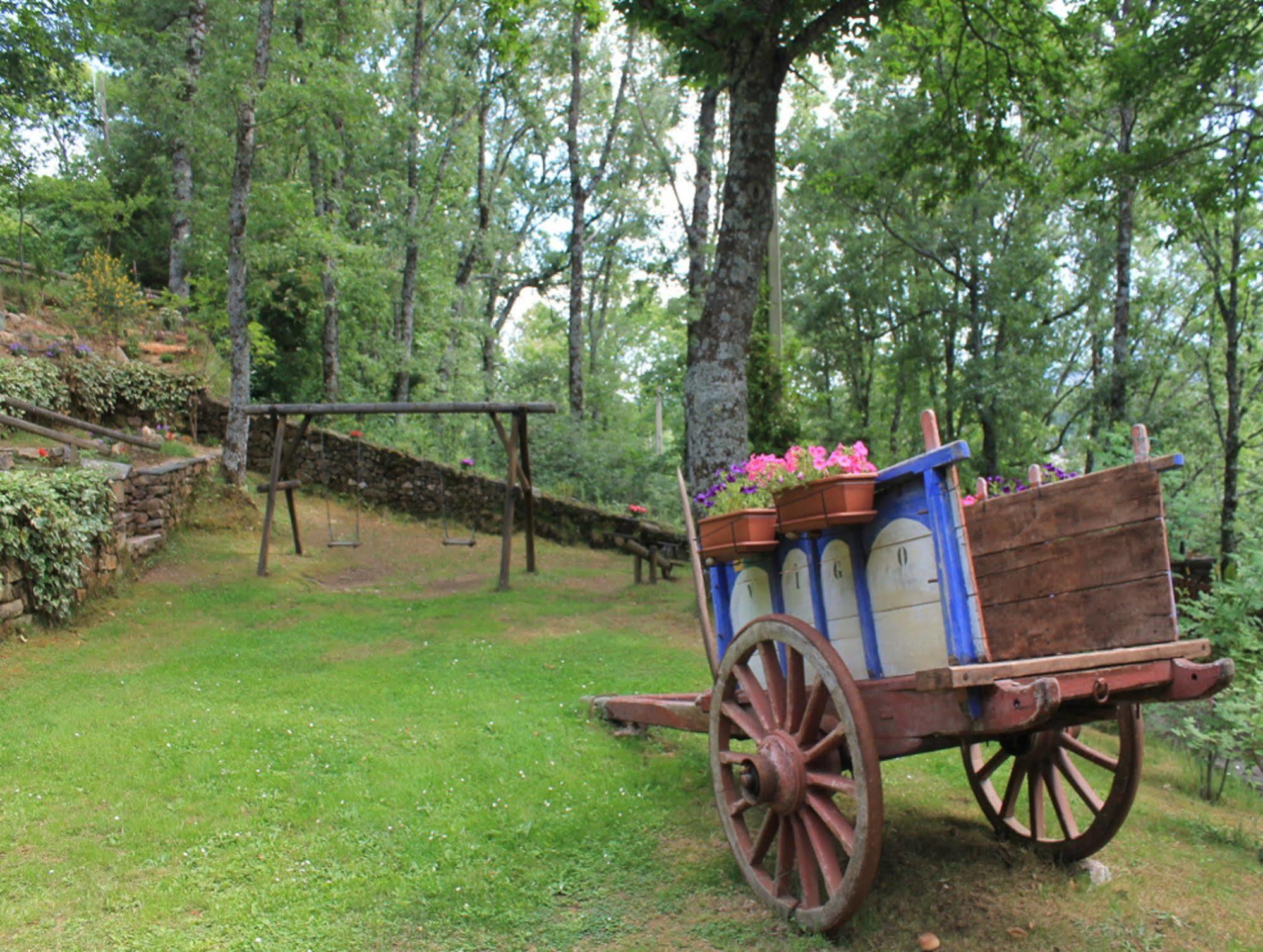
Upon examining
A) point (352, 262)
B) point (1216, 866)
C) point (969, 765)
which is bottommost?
A: point (1216, 866)

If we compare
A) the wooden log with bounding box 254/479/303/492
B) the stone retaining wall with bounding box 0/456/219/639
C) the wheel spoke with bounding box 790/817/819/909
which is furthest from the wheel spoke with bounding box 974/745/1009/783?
the wooden log with bounding box 254/479/303/492

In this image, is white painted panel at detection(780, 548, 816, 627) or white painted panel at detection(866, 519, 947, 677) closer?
white painted panel at detection(866, 519, 947, 677)

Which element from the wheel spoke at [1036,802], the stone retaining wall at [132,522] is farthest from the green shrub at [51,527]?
the wheel spoke at [1036,802]

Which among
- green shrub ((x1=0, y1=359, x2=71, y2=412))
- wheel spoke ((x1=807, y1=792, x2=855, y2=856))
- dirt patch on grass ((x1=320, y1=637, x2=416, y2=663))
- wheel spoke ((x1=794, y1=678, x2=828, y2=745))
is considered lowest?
wheel spoke ((x1=807, y1=792, x2=855, y2=856))

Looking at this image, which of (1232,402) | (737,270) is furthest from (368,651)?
(1232,402)

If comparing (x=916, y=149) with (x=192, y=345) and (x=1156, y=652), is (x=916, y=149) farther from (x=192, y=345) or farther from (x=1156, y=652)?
(x=192, y=345)

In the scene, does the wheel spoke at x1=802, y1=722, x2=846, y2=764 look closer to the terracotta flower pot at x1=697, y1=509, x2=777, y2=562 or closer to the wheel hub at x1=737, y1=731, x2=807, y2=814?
the wheel hub at x1=737, y1=731, x2=807, y2=814

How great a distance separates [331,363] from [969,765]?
1564cm

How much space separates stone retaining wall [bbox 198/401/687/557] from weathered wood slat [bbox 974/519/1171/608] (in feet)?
38.2

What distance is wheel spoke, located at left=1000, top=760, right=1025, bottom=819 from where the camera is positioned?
12.7 feet

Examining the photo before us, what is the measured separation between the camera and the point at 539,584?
1153cm

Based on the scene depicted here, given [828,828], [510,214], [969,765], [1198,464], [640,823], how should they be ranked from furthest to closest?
[510,214], [1198,464], [640,823], [969,765], [828,828]

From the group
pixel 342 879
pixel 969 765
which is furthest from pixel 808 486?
pixel 342 879

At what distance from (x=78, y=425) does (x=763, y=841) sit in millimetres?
11578
